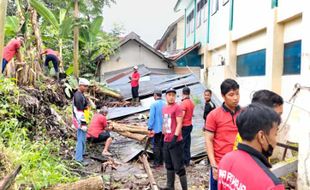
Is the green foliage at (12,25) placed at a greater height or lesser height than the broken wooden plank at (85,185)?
greater

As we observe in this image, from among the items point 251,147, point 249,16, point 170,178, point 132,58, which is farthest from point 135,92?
point 251,147

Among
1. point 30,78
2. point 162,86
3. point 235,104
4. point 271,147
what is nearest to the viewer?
point 271,147

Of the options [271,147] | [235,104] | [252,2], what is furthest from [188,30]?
[271,147]

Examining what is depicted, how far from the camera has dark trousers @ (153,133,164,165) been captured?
840 cm

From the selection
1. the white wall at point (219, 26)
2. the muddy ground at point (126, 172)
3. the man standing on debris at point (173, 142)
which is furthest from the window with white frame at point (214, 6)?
the man standing on debris at point (173, 142)

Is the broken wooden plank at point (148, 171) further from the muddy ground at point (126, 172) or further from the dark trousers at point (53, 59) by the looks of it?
the dark trousers at point (53, 59)

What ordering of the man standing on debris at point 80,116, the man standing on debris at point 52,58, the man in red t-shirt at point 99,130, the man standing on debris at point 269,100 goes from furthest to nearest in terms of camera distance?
the man standing on debris at point 52,58
the man in red t-shirt at point 99,130
the man standing on debris at point 80,116
the man standing on debris at point 269,100

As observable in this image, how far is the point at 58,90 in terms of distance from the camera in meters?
10.7

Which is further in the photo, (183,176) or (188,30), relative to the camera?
(188,30)

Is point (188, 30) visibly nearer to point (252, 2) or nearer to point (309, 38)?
point (252, 2)

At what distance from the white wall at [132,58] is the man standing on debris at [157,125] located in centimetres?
1219

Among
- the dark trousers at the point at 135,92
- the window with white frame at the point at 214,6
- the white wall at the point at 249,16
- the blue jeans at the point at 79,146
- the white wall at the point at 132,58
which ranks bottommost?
the blue jeans at the point at 79,146

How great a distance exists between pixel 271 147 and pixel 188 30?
23.0 m

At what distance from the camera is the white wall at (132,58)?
20250 mm
